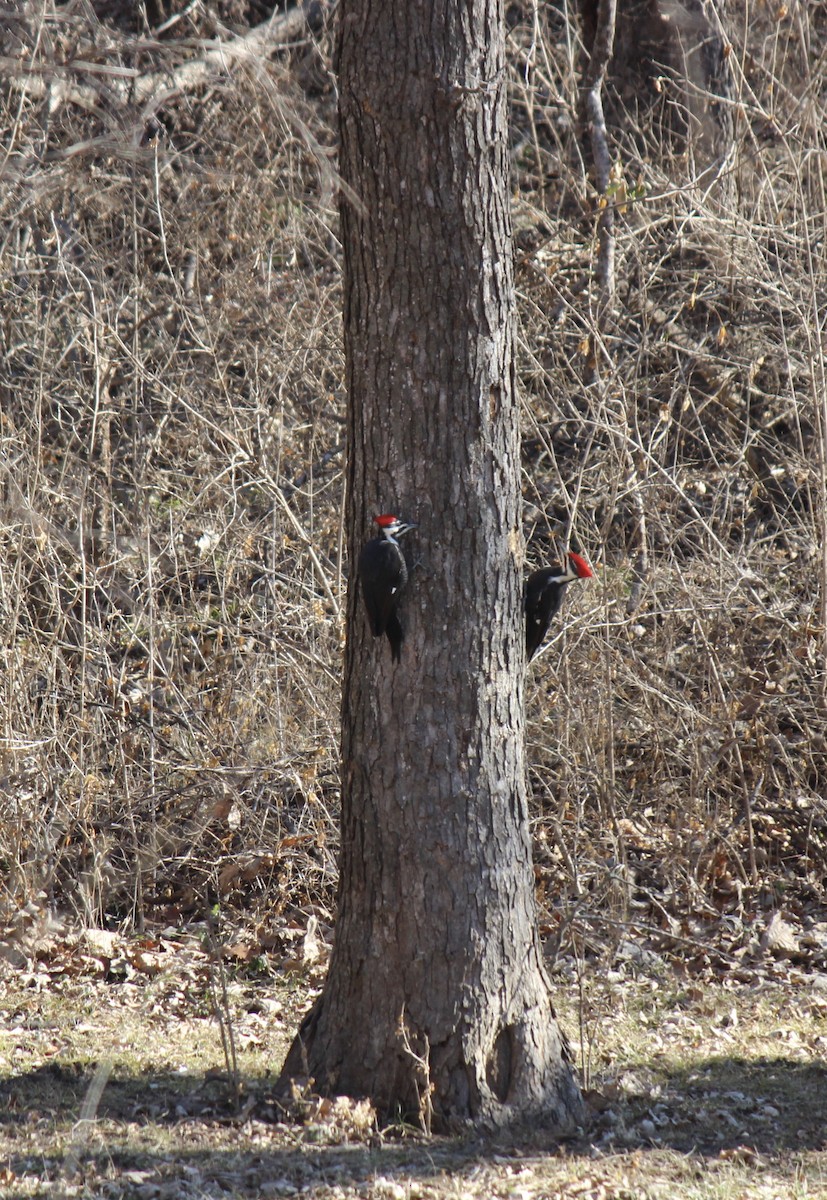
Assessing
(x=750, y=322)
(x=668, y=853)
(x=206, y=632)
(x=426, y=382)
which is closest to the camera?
(x=426, y=382)

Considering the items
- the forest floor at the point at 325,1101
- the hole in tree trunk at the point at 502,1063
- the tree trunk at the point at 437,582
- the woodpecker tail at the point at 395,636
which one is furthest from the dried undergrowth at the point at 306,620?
the woodpecker tail at the point at 395,636

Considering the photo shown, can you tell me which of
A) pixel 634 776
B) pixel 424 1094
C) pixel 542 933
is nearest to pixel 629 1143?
pixel 424 1094

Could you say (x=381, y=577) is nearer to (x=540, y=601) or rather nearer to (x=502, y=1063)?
(x=540, y=601)

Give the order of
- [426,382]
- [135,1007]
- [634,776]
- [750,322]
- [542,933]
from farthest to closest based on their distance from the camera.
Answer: [750,322]
[634,776]
[542,933]
[135,1007]
[426,382]

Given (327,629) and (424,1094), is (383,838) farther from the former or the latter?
(327,629)

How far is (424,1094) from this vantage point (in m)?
3.99

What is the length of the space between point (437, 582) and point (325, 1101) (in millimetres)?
1806

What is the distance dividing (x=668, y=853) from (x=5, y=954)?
11.2 ft

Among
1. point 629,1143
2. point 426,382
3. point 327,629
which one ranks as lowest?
point 629,1143

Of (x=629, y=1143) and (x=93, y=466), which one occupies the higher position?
(x=93, y=466)

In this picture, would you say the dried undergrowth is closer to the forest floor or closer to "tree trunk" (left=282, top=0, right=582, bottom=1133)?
the forest floor

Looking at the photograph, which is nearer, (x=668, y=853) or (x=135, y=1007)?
(x=135, y=1007)

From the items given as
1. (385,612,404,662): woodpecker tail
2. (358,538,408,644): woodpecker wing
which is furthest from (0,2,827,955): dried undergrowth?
(358,538,408,644): woodpecker wing

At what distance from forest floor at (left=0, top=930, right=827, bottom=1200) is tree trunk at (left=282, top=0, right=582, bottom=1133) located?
231mm
